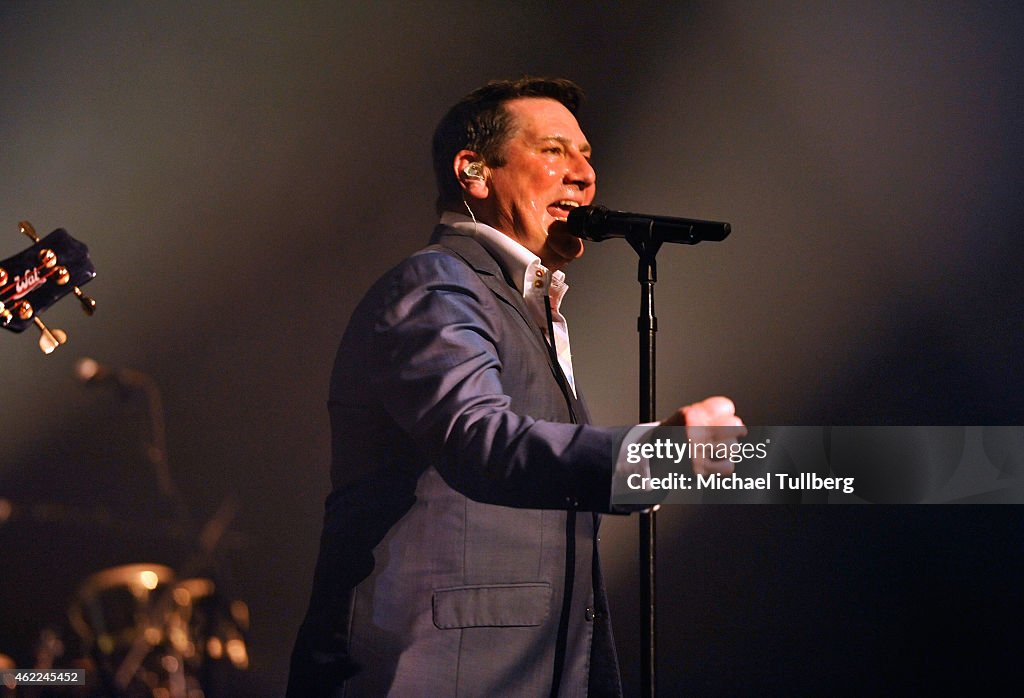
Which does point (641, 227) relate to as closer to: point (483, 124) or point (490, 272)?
point (490, 272)

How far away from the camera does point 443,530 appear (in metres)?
1.74

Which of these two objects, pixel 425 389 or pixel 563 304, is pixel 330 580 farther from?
pixel 563 304

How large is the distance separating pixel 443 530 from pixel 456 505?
1.9 inches

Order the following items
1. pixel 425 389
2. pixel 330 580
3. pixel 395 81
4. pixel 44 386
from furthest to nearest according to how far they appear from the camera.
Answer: pixel 395 81 < pixel 44 386 < pixel 330 580 < pixel 425 389

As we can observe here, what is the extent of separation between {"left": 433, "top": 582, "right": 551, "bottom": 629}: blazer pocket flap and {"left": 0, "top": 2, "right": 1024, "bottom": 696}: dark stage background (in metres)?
0.83

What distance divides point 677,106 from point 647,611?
4.82 ft

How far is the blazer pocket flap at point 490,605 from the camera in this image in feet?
5.58

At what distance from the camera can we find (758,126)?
265cm

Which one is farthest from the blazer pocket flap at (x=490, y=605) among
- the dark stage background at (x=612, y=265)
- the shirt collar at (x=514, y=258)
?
the dark stage background at (x=612, y=265)

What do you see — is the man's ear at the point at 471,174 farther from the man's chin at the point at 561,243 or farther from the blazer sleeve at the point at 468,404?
the blazer sleeve at the point at 468,404

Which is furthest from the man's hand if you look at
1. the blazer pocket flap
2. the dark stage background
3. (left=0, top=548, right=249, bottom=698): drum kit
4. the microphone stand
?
(left=0, top=548, right=249, bottom=698): drum kit

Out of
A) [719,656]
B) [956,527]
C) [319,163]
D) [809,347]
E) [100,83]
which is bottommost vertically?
[719,656]

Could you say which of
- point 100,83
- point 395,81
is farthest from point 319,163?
point 100,83

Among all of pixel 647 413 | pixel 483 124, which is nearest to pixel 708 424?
pixel 647 413
